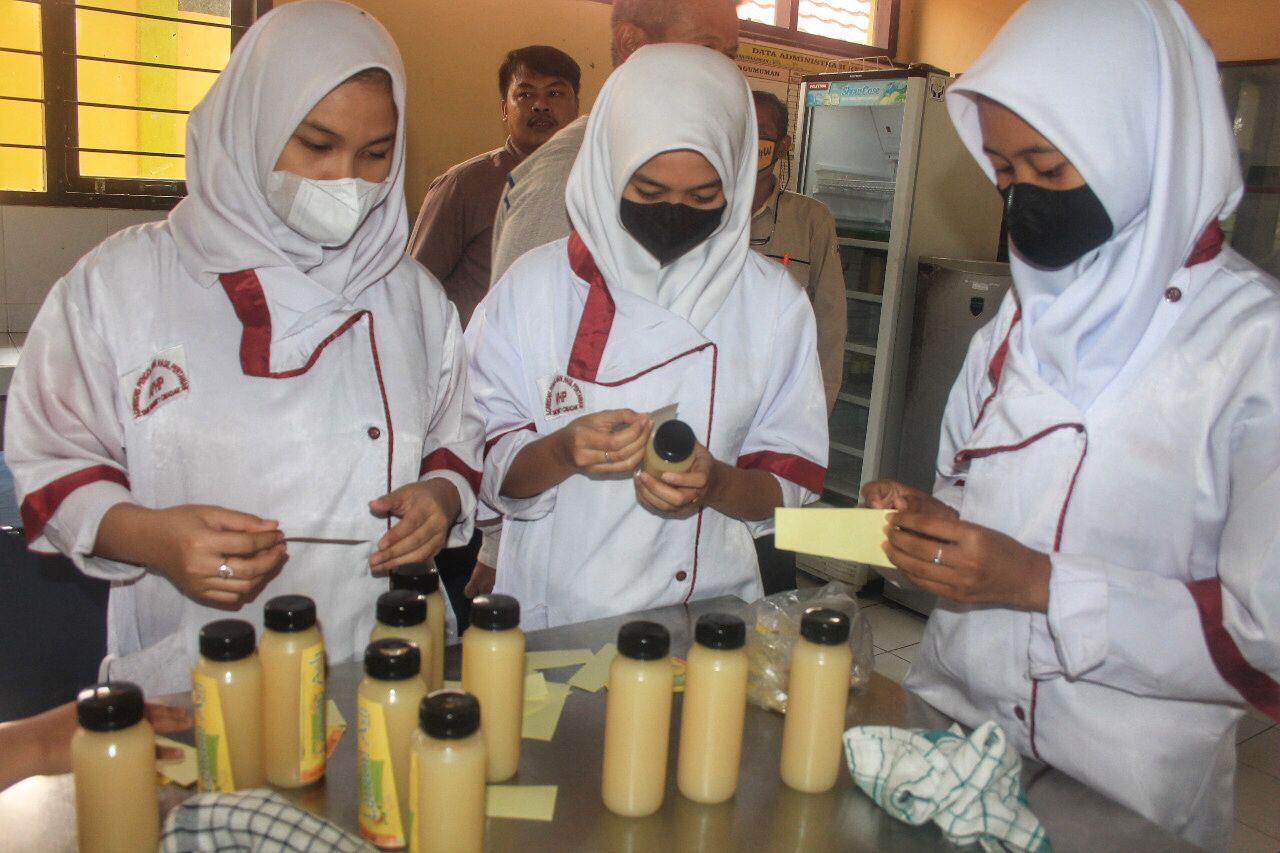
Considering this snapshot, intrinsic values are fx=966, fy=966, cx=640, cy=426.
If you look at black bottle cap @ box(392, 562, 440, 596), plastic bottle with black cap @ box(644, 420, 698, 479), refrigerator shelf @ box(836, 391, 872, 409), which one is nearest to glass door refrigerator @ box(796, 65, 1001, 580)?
refrigerator shelf @ box(836, 391, 872, 409)

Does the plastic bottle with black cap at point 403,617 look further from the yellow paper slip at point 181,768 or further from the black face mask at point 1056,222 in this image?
the black face mask at point 1056,222

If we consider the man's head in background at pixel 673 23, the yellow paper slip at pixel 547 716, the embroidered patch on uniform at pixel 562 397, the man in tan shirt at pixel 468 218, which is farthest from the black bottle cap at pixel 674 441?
the man in tan shirt at pixel 468 218

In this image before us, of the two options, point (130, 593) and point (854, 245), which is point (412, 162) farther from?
point (130, 593)

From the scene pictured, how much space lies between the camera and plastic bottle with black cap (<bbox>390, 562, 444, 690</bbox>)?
1.29 meters

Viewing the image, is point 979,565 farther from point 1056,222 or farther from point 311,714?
point 311,714

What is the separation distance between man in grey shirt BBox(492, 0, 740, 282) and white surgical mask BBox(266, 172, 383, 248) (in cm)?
81

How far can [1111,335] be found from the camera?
1339mm

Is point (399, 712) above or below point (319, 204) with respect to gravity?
below

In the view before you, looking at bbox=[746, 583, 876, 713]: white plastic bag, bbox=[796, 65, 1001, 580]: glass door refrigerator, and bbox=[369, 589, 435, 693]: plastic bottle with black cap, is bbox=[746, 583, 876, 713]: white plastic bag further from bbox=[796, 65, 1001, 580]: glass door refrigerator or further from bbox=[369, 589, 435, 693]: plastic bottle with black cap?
bbox=[796, 65, 1001, 580]: glass door refrigerator

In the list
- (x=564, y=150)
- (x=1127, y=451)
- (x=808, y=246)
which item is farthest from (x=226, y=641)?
(x=808, y=246)

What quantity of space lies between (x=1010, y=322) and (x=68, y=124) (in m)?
3.90

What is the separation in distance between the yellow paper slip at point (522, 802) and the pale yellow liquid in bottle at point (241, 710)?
277 millimetres

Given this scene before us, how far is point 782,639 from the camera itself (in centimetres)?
146

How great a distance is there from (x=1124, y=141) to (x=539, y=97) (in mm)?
2477
